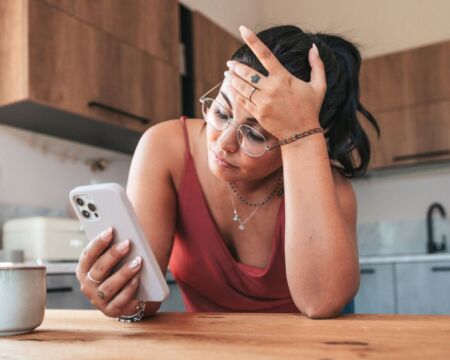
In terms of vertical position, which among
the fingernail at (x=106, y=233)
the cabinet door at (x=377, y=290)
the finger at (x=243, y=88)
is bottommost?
the cabinet door at (x=377, y=290)

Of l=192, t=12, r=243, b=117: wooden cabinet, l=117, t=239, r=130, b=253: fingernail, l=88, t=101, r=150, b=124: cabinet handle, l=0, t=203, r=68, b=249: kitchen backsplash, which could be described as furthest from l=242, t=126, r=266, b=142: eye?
l=192, t=12, r=243, b=117: wooden cabinet

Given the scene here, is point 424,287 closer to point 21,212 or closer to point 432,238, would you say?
point 432,238

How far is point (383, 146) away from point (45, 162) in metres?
2.13

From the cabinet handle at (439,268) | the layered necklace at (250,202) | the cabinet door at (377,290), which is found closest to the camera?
the layered necklace at (250,202)

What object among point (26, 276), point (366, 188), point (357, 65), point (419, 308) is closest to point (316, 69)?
point (357, 65)

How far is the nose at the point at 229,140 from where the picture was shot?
101 cm

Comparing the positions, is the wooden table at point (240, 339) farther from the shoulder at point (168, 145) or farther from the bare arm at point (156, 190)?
the shoulder at point (168, 145)

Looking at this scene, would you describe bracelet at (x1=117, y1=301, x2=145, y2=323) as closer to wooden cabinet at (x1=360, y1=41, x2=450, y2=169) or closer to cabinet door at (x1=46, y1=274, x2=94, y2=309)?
cabinet door at (x1=46, y1=274, x2=94, y2=309)

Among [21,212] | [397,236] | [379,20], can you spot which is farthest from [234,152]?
[379,20]

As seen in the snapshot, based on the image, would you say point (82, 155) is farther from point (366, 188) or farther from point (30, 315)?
point (30, 315)

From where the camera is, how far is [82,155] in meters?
3.03

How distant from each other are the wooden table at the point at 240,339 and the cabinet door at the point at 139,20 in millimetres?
1980

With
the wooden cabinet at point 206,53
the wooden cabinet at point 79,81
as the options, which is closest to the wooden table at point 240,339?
the wooden cabinet at point 79,81

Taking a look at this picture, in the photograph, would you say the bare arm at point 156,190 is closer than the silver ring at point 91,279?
No
